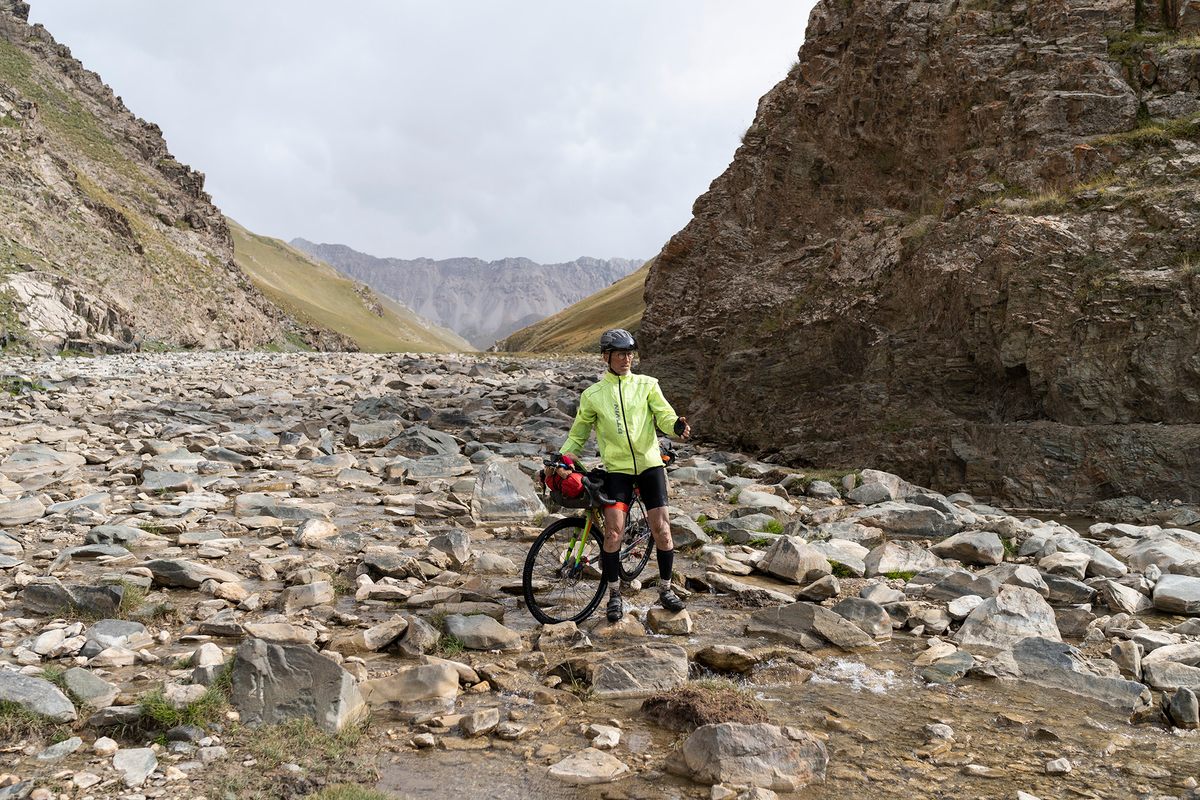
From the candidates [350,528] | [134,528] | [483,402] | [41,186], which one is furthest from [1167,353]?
[41,186]

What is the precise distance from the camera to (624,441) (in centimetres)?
774

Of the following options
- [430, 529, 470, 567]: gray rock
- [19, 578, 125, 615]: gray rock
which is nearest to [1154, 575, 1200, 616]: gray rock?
[430, 529, 470, 567]: gray rock

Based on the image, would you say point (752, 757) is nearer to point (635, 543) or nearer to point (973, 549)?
point (635, 543)

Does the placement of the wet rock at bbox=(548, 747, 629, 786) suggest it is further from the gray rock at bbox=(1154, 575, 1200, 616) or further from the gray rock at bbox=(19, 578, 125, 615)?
the gray rock at bbox=(1154, 575, 1200, 616)

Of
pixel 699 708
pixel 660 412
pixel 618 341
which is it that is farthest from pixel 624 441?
pixel 699 708

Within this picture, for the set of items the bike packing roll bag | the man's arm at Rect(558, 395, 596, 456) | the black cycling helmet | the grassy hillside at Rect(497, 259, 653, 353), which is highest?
the grassy hillside at Rect(497, 259, 653, 353)

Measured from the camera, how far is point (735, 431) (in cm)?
1903

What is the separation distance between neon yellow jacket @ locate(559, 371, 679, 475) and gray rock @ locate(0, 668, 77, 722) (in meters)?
4.39

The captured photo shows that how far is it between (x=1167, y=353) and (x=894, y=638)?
871cm

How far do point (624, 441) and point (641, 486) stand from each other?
0.55 meters

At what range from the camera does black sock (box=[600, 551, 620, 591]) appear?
25.4 ft

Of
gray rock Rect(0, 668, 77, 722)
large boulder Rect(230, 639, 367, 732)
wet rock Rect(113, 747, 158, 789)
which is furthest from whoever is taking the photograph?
large boulder Rect(230, 639, 367, 732)

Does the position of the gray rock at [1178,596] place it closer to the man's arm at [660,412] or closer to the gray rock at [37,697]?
the man's arm at [660,412]

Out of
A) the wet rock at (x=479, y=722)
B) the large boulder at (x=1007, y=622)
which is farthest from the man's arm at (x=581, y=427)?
the large boulder at (x=1007, y=622)
